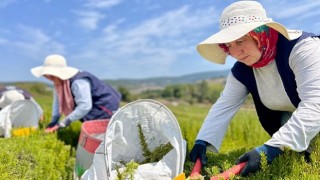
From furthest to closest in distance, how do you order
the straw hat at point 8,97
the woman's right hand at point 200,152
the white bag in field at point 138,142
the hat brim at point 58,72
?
the straw hat at point 8,97
the hat brim at point 58,72
the woman's right hand at point 200,152
the white bag in field at point 138,142

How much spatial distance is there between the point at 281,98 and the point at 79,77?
9.25 feet

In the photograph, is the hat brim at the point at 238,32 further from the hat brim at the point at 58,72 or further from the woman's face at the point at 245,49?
the hat brim at the point at 58,72

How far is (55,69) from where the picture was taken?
490 centimetres

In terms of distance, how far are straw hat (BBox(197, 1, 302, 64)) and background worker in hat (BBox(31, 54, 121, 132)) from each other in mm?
2642

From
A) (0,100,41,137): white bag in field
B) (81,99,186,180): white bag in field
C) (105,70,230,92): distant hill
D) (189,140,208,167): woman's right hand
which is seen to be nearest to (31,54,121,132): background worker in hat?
(0,100,41,137): white bag in field

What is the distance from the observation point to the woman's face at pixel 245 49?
2307 millimetres

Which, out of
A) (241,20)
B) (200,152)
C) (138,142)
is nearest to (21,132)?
(138,142)

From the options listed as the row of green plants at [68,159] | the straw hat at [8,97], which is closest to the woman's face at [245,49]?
the row of green plants at [68,159]

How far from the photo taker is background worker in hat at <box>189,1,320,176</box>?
88.0 inches

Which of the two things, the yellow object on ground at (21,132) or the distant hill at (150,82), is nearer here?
the yellow object on ground at (21,132)

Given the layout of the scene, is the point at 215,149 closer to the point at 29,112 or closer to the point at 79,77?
the point at 79,77

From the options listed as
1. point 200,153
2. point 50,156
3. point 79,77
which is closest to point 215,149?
point 200,153

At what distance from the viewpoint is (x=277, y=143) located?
7.36ft

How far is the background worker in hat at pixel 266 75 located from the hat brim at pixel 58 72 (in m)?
2.42
